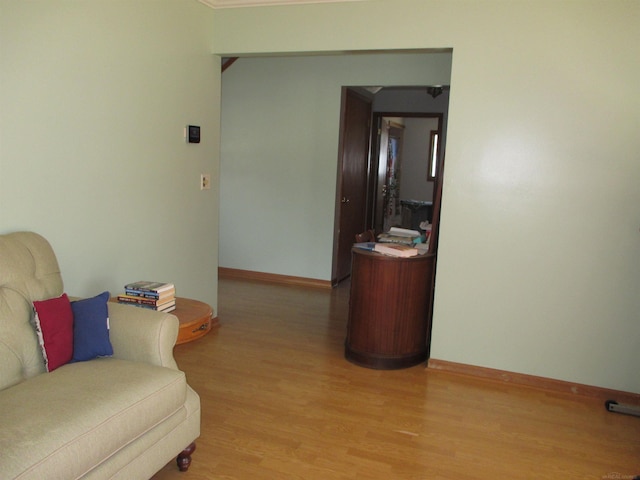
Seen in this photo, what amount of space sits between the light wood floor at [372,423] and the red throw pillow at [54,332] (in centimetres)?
68

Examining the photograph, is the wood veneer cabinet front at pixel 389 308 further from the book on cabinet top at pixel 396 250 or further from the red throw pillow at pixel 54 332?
the red throw pillow at pixel 54 332

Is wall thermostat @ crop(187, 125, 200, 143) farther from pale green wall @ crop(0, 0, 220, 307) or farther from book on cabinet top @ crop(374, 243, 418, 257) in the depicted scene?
book on cabinet top @ crop(374, 243, 418, 257)

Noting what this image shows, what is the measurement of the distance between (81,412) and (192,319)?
0.87 meters

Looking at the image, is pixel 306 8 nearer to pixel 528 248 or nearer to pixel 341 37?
pixel 341 37

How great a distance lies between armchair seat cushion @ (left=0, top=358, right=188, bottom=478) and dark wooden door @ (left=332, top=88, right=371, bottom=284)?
12.6 feet

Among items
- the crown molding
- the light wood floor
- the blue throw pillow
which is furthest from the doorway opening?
Answer: the blue throw pillow

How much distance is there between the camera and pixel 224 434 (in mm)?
2637

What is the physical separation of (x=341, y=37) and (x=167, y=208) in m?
1.68

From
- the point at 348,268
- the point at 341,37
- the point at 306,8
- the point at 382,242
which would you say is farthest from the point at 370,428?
the point at 348,268

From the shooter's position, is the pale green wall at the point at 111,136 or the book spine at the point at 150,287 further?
the book spine at the point at 150,287

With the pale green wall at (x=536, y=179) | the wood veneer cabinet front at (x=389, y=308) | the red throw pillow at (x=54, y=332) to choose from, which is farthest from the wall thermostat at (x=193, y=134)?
the red throw pillow at (x=54, y=332)

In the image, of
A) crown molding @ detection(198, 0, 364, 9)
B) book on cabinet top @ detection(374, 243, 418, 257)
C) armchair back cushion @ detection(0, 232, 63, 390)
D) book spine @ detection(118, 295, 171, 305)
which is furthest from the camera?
crown molding @ detection(198, 0, 364, 9)

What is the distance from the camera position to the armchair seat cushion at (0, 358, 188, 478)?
5.14 ft

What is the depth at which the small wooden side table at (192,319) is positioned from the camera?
252cm
